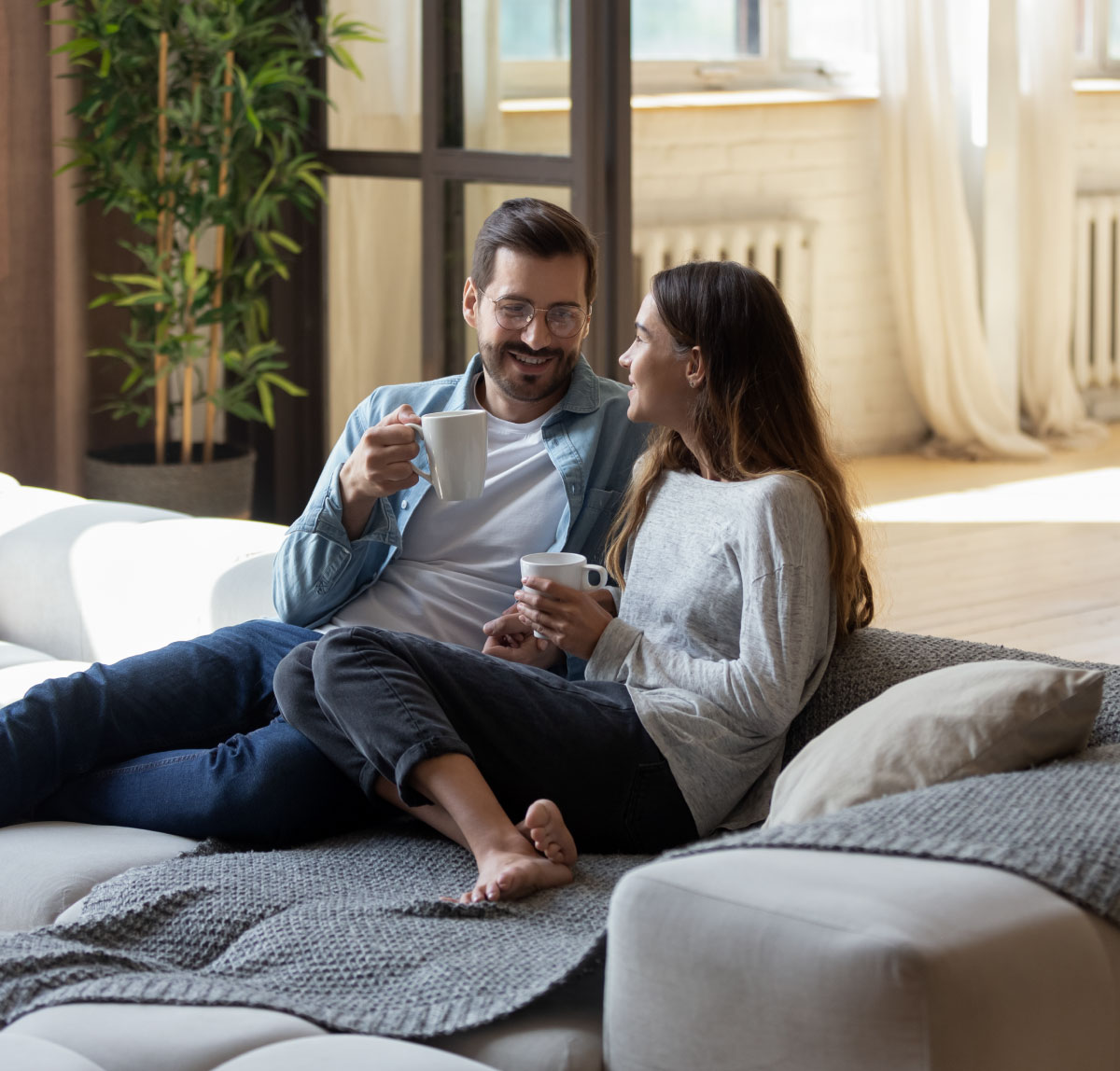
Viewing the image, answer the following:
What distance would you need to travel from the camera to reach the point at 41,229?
13.6ft

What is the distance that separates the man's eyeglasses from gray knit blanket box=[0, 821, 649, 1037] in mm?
677

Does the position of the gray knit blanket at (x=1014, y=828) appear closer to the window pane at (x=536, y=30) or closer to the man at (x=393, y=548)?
the man at (x=393, y=548)

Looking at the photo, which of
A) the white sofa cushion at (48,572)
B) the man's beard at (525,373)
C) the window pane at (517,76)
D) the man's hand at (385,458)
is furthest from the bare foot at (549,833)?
the window pane at (517,76)

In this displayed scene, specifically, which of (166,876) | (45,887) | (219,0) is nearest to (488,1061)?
(166,876)

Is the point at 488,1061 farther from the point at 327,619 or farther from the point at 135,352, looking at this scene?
the point at 135,352

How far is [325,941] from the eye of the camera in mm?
1412

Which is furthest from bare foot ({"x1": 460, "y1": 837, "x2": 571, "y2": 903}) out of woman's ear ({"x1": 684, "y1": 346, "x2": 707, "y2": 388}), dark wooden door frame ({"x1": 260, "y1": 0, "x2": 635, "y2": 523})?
dark wooden door frame ({"x1": 260, "y1": 0, "x2": 635, "y2": 523})

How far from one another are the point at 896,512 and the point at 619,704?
3362mm

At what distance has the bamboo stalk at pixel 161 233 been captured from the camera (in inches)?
155

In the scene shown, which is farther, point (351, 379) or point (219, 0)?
point (351, 379)

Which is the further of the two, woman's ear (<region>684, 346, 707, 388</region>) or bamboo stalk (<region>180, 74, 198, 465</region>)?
bamboo stalk (<region>180, 74, 198, 465</region>)

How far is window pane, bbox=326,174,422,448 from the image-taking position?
420 centimetres

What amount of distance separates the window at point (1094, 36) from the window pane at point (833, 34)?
997 millimetres

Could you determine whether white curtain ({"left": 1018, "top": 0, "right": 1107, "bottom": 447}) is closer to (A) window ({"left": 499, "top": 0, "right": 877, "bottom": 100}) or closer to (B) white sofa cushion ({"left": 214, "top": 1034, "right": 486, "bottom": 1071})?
(A) window ({"left": 499, "top": 0, "right": 877, "bottom": 100})
